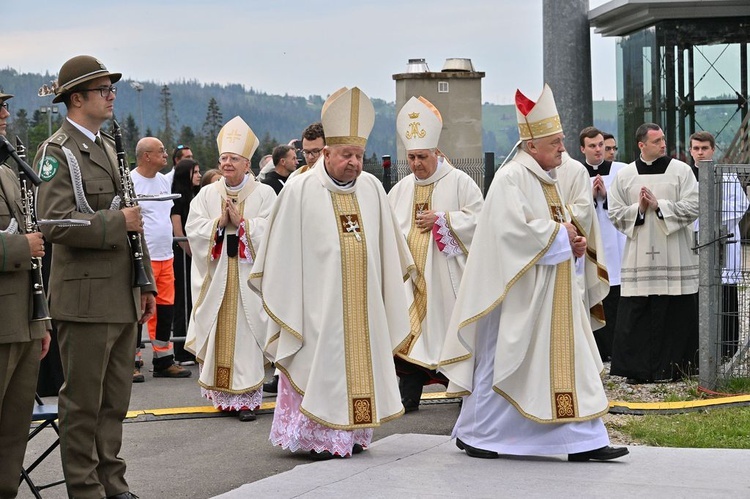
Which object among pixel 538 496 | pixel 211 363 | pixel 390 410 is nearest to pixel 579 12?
pixel 211 363

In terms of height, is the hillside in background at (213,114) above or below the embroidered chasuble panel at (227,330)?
above

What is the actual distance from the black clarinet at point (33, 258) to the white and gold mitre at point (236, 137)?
3.63 m

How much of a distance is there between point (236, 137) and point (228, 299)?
126 centimetres

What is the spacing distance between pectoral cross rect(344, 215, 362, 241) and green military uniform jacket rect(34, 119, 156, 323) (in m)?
1.71

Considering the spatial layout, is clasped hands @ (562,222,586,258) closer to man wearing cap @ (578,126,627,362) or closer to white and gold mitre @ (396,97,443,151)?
white and gold mitre @ (396,97,443,151)

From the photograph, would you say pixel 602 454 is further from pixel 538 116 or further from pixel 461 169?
pixel 461 169

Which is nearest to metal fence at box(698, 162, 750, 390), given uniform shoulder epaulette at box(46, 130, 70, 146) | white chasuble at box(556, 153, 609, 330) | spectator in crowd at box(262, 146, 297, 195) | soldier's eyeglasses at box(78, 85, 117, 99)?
white chasuble at box(556, 153, 609, 330)

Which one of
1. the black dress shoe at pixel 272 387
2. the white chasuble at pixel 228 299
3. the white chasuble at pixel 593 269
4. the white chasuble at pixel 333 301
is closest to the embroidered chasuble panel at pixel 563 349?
the white chasuble at pixel 593 269

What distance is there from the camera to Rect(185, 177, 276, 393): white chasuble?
9180mm

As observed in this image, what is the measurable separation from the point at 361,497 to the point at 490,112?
29249mm

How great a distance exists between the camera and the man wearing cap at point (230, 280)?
9172mm

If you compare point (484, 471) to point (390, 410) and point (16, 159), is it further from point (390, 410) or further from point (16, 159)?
point (16, 159)

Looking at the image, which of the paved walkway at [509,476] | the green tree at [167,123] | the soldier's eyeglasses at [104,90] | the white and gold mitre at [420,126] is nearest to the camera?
the soldier's eyeglasses at [104,90]

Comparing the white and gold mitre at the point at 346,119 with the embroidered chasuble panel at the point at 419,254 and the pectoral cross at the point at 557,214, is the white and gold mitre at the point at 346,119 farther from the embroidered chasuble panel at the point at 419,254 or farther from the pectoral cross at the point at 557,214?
the embroidered chasuble panel at the point at 419,254
